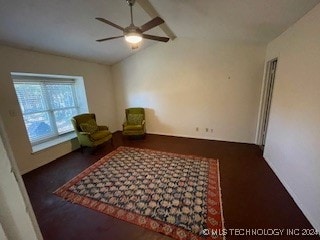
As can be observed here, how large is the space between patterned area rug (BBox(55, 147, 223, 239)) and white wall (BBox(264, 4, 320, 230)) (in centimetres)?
101

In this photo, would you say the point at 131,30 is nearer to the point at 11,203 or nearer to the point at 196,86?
the point at 11,203

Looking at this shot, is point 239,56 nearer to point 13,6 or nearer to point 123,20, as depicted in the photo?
point 123,20

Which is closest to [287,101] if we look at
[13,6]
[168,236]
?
[168,236]

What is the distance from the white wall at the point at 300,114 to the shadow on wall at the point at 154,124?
112 inches

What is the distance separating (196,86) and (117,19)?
253cm

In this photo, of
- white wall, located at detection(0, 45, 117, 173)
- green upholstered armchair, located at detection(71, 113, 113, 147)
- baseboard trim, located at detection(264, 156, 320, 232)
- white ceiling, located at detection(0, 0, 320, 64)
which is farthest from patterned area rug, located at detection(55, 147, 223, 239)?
white ceiling, located at detection(0, 0, 320, 64)

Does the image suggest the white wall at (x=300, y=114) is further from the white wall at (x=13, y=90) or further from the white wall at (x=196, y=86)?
the white wall at (x=13, y=90)

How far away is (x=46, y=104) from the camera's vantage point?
3.84 meters

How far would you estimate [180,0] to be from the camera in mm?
2314

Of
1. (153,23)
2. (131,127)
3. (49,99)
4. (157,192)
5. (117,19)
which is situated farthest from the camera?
(131,127)

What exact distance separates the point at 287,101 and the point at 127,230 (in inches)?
115

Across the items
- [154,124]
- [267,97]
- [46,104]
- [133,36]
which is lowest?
[154,124]

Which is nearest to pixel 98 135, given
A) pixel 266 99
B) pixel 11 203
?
pixel 11 203

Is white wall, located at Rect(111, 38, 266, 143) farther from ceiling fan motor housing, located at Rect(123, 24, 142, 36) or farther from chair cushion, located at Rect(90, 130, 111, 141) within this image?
ceiling fan motor housing, located at Rect(123, 24, 142, 36)
